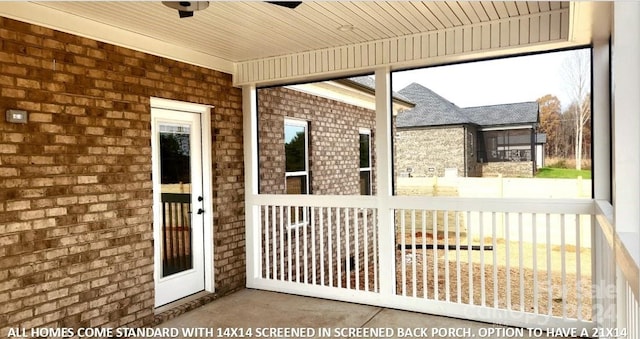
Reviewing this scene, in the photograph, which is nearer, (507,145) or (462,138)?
(507,145)

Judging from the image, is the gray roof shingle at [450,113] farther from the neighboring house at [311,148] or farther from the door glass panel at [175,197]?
the door glass panel at [175,197]

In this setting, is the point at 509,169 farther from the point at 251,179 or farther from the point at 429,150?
the point at 251,179

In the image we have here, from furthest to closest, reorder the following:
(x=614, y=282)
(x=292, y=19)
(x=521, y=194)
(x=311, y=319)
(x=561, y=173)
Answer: (x=311, y=319)
(x=521, y=194)
(x=561, y=173)
(x=292, y=19)
(x=614, y=282)

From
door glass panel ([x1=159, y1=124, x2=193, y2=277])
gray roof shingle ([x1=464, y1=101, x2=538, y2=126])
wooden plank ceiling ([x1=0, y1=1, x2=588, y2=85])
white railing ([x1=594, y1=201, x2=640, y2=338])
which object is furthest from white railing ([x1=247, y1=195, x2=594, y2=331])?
wooden plank ceiling ([x1=0, y1=1, x2=588, y2=85])

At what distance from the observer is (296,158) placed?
554 centimetres

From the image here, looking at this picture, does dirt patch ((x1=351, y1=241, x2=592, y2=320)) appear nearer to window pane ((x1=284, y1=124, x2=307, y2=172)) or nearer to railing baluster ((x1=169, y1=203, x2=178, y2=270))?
window pane ((x1=284, y1=124, x2=307, y2=172))

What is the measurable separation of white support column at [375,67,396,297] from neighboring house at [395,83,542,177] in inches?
5.6

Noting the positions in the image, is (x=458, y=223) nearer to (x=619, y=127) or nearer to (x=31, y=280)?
(x=619, y=127)

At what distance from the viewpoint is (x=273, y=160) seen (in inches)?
212

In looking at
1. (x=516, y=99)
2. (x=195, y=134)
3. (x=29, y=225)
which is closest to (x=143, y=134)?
(x=195, y=134)

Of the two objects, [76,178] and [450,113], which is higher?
[450,113]

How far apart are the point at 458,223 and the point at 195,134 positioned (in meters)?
2.80

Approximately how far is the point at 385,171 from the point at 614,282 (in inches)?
85.3

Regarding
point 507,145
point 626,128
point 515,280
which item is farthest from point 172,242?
point 626,128
